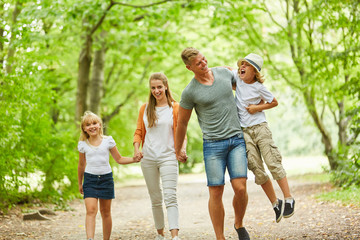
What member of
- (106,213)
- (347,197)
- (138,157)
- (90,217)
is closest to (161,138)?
(138,157)

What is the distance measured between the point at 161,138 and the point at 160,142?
5 cm

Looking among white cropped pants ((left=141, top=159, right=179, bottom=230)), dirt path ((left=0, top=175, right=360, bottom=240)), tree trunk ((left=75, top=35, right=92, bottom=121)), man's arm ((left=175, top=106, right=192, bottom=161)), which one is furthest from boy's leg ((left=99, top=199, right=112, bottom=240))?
tree trunk ((left=75, top=35, right=92, bottom=121))

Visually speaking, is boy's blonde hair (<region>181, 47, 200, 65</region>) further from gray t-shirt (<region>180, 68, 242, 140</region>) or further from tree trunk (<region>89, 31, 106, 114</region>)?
tree trunk (<region>89, 31, 106, 114</region>)

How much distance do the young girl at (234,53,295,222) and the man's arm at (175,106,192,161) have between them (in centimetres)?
57

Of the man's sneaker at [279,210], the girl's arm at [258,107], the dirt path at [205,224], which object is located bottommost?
the dirt path at [205,224]

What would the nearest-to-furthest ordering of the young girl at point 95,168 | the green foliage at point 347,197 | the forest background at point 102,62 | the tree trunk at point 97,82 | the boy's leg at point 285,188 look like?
1. the boy's leg at point 285,188
2. the young girl at point 95,168
3. the green foliage at point 347,197
4. the forest background at point 102,62
5. the tree trunk at point 97,82

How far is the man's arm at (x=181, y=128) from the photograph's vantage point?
5.36 m

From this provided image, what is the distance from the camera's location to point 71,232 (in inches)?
323

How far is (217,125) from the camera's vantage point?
5.22 m

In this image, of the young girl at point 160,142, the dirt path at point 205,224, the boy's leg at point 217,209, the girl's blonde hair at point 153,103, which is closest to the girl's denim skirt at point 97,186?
the young girl at point 160,142

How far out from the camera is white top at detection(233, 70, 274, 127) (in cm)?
530

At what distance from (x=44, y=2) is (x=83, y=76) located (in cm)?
497

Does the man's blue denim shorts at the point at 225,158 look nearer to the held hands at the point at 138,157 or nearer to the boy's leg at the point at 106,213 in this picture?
the held hands at the point at 138,157

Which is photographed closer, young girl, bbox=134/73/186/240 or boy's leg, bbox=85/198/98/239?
boy's leg, bbox=85/198/98/239
